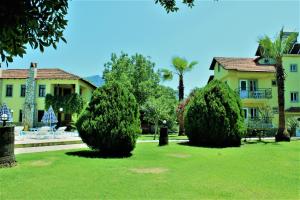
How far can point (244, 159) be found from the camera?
14164 millimetres

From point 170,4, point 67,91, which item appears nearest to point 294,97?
point 67,91

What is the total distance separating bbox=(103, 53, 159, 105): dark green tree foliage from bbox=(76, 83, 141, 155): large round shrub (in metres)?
31.2

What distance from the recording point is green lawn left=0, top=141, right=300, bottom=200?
7.68 meters

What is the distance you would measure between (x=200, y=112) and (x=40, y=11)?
60.2 ft

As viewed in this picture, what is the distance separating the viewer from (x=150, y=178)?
31.3 ft

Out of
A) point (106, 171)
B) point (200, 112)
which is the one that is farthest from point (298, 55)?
point (106, 171)

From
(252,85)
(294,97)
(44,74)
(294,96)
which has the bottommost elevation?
(294,97)

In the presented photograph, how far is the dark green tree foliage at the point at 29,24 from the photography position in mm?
2979

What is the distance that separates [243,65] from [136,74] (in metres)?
19.2

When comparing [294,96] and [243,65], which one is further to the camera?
[243,65]

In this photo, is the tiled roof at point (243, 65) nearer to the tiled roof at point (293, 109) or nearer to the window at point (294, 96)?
the window at point (294, 96)

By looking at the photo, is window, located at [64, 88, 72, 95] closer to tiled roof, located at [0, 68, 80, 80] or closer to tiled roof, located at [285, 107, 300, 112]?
tiled roof, located at [0, 68, 80, 80]

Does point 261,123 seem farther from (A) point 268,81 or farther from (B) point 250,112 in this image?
(A) point 268,81

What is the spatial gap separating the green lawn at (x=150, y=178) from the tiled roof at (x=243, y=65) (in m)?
21.7
